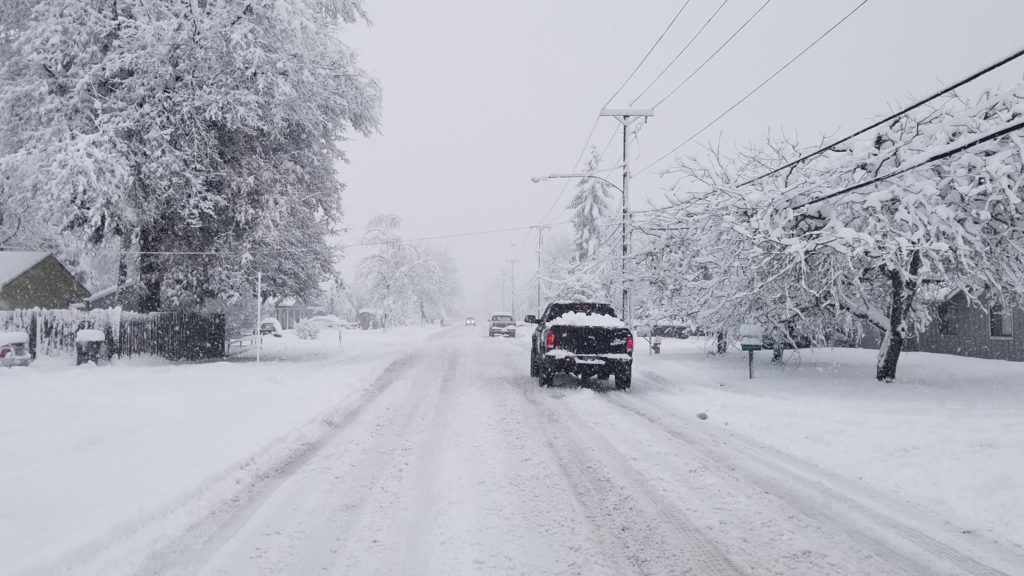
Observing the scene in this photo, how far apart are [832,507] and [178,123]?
1946cm

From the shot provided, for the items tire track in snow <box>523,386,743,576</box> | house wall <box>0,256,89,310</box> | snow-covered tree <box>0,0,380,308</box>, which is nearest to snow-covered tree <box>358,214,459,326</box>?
house wall <box>0,256,89,310</box>

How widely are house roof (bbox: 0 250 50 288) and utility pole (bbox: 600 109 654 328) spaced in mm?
30459

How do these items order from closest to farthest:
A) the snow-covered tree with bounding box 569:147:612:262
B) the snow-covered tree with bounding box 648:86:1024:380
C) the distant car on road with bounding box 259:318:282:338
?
1. the snow-covered tree with bounding box 648:86:1024:380
2. the distant car on road with bounding box 259:318:282:338
3. the snow-covered tree with bounding box 569:147:612:262

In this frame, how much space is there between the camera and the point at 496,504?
5.48m

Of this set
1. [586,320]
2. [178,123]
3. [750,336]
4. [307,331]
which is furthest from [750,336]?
[307,331]

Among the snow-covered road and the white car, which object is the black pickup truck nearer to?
the snow-covered road

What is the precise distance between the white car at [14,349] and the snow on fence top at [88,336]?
1.37 meters

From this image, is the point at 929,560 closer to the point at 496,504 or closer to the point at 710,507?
the point at 710,507

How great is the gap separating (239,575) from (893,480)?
5920 mm

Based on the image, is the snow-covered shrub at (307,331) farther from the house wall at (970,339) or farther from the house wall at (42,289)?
the house wall at (970,339)

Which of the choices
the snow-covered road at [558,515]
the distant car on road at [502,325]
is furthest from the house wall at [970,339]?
the distant car on road at [502,325]

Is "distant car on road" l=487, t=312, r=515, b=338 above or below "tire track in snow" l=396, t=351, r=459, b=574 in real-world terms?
above

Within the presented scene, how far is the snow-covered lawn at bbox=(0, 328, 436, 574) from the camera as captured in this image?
461 centimetres

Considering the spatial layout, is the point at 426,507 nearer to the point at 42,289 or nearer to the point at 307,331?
the point at 307,331
